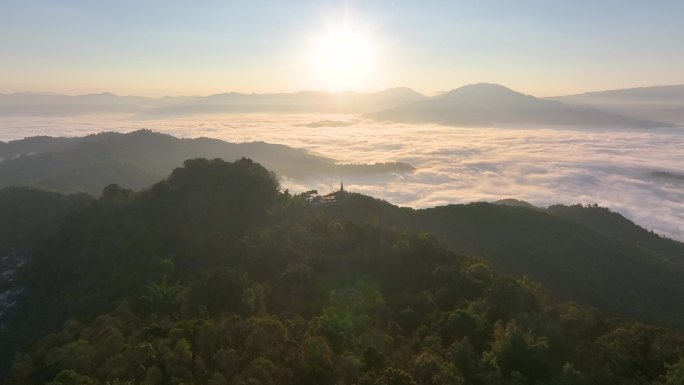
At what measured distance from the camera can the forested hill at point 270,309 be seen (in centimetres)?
2864

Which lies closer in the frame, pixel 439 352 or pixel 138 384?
pixel 138 384

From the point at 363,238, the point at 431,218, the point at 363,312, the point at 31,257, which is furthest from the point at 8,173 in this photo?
the point at 363,312

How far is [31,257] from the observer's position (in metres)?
67.4

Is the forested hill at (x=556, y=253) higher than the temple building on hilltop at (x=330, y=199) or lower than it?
lower

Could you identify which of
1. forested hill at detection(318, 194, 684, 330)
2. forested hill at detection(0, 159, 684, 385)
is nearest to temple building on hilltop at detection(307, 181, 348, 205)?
forested hill at detection(318, 194, 684, 330)

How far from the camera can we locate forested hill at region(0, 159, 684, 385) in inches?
1128

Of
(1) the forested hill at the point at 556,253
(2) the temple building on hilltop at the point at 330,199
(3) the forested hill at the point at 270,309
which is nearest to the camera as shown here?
(3) the forested hill at the point at 270,309

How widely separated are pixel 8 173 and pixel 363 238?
197119 millimetres

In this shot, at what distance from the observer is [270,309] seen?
40469 millimetres

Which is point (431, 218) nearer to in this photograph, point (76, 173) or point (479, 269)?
point (479, 269)

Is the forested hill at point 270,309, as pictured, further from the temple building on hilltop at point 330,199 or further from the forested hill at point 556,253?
the forested hill at point 556,253

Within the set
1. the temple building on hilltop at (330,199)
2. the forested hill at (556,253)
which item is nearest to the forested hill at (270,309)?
the temple building on hilltop at (330,199)

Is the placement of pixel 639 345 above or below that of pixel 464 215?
above

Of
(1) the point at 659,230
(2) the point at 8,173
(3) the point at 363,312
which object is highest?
(3) the point at 363,312
